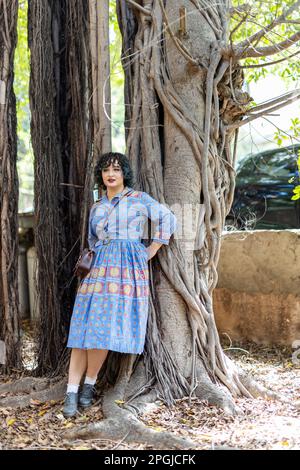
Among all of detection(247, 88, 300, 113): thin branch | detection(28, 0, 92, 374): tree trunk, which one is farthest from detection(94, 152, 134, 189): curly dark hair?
detection(247, 88, 300, 113): thin branch

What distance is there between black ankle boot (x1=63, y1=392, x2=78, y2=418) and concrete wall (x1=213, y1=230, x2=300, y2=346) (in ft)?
6.63

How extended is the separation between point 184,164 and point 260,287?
1.68 meters

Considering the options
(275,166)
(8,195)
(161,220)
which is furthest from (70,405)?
(275,166)

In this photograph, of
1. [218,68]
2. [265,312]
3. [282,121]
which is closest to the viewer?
[218,68]

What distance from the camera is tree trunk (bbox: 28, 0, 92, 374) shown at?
404 centimetres

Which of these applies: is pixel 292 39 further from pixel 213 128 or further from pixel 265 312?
pixel 265 312

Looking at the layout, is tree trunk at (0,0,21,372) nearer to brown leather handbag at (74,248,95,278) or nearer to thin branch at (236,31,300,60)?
brown leather handbag at (74,248,95,278)

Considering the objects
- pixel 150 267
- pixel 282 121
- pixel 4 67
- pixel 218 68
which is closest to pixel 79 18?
pixel 4 67

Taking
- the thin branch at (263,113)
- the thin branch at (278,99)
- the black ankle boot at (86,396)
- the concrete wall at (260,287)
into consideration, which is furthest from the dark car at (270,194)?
the black ankle boot at (86,396)

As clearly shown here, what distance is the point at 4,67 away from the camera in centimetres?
408

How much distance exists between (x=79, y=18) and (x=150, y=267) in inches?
67.4

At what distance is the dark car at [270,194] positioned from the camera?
20.3 ft

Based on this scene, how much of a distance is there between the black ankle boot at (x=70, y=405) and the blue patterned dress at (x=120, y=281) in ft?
0.87

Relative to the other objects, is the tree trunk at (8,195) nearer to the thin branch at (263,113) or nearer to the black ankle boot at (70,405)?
the black ankle boot at (70,405)
